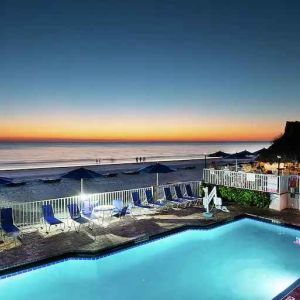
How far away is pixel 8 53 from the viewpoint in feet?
56.0

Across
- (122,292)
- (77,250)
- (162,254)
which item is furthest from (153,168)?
(122,292)

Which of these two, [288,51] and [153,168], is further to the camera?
[288,51]

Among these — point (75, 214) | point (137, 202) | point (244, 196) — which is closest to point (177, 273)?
point (75, 214)

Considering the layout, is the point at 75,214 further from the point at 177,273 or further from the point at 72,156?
the point at 72,156

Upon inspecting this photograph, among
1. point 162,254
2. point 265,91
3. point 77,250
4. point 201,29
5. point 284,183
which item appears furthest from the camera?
point 265,91

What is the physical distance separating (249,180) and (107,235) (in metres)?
6.48

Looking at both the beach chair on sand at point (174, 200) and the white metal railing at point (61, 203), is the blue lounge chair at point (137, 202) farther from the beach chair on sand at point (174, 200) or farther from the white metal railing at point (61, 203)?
the beach chair on sand at point (174, 200)

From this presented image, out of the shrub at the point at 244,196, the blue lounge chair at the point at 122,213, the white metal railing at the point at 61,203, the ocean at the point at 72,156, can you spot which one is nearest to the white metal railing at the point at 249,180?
the shrub at the point at 244,196

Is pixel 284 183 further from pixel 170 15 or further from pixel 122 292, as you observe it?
pixel 170 15

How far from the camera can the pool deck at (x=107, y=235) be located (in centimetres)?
699

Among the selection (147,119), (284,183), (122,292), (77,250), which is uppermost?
(147,119)

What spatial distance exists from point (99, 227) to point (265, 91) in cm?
1785

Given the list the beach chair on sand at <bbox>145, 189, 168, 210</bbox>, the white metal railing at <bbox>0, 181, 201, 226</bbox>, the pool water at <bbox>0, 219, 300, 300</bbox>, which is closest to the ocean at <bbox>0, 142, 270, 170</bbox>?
the white metal railing at <bbox>0, 181, 201, 226</bbox>

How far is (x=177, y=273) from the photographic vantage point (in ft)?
23.5
